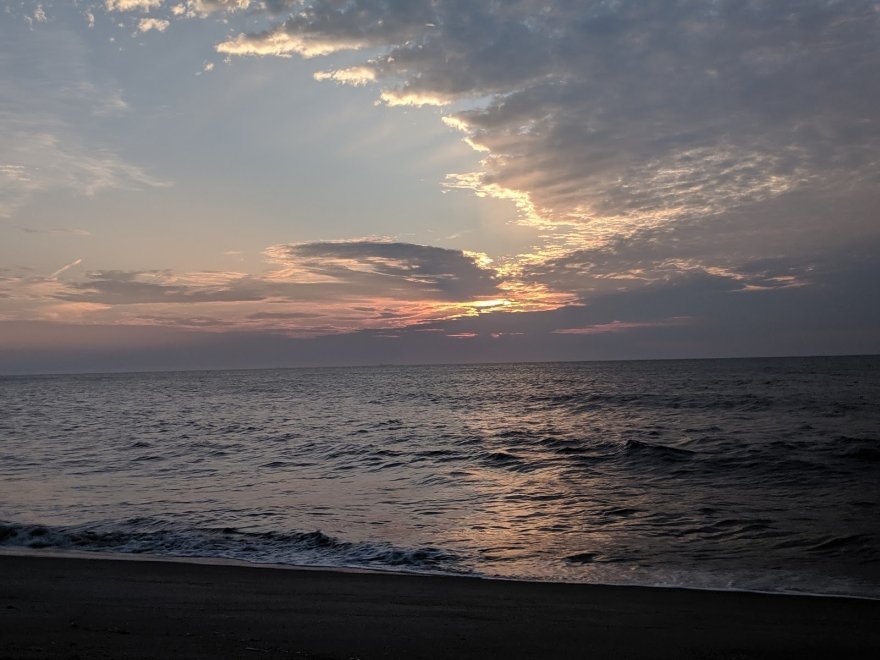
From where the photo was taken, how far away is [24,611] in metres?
6.54

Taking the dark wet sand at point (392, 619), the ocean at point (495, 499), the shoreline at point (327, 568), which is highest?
the dark wet sand at point (392, 619)

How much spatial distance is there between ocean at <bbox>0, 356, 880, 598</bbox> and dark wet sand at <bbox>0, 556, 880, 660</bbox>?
3.52 ft

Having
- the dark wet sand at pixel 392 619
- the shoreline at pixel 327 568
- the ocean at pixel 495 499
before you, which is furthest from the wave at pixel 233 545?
the dark wet sand at pixel 392 619

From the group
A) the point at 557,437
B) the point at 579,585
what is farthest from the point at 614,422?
the point at 579,585

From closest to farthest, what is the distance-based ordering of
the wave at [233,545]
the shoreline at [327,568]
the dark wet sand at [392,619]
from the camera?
1. the dark wet sand at [392,619]
2. the shoreline at [327,568]
3. the wave at [233,545]

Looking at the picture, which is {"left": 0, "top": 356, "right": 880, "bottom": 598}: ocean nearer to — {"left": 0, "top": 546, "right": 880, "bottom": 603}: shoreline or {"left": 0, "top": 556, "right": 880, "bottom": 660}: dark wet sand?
{"left": 0, "top": 546, "right": 880, "bottom": 603}: shoreline

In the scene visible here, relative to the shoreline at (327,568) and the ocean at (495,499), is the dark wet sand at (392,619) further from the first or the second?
the ocean at (495,499)

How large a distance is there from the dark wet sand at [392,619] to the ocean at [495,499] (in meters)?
1.07

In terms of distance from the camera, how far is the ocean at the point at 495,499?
31.3ft

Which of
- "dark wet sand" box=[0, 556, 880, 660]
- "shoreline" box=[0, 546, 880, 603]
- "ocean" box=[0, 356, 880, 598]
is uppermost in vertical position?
"dark wet sand" box=[0, 556, 880, 660]

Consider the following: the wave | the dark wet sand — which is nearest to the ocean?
the wave

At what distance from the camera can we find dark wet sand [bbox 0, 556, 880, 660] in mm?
5605

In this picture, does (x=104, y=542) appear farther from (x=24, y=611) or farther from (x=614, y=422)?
(x=614, y=422)

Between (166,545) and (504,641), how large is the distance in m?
7.15
